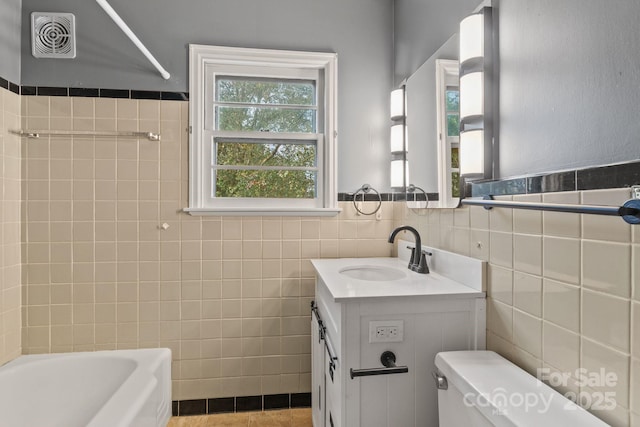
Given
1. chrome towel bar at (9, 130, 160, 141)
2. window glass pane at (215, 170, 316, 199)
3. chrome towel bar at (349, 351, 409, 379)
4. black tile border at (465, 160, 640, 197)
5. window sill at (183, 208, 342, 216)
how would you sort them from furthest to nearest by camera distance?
window glass pane at (215, 170, 316, 199), window sill at (183, 208, 342, 216), chrome towel bar at (9, 130, 160, 141), chrome towel bar at (349, 351, 409, 379), black tile border at (465, 160, 640, 197)

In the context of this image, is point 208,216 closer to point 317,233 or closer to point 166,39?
point 317,233

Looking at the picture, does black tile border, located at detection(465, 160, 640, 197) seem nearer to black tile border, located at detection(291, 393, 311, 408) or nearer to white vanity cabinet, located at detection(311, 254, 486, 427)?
white vanity cabinet, located at detection(311, 254, 486, 427)

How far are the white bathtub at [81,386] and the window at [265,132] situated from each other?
3.01 feet

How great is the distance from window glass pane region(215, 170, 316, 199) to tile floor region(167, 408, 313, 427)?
1.31m

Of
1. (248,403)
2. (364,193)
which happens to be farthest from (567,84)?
(248,403)

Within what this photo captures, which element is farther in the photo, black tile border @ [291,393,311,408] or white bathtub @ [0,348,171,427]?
black tile border @ [291,393,311,408]

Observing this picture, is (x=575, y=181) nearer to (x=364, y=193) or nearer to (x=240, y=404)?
(x=364, y=193)

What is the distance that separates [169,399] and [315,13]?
2445 millimetres

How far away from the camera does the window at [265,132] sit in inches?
80.0

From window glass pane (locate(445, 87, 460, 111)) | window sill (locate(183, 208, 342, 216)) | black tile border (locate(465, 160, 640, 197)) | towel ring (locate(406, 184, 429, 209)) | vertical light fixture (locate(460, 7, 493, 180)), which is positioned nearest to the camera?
black tile border (locate(465, 160, 640, 197))

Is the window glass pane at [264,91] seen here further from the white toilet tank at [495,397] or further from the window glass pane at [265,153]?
the white toilet tank at [495,397]

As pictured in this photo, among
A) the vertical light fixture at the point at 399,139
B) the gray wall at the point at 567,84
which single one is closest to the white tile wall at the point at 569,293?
the gray wall at the point at 567,84

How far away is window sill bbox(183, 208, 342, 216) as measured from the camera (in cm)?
196

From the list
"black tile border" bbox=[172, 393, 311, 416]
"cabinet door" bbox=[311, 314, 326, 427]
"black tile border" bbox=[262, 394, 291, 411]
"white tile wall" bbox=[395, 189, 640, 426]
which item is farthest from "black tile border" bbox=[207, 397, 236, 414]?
"white tile wall" bbox=[395, 189, 640, 426]
